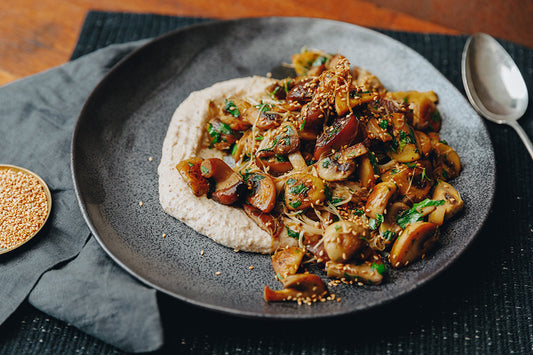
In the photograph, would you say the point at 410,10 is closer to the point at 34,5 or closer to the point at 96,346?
the point at 34,5

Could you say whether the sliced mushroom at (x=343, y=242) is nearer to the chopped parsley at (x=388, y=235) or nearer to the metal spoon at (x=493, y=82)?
the chopped parsley at (x=388, y=235)

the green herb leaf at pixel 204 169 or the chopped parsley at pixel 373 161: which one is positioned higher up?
the chopped parsley at pixel 373 161

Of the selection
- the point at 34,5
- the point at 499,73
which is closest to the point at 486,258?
the point at 499,73

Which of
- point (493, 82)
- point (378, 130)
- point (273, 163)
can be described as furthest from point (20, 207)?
point (493, 82)

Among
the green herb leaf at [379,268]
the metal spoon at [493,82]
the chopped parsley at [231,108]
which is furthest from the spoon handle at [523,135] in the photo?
the chopped parsley at [231,108]

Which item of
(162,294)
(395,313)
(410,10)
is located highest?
(410,10)
